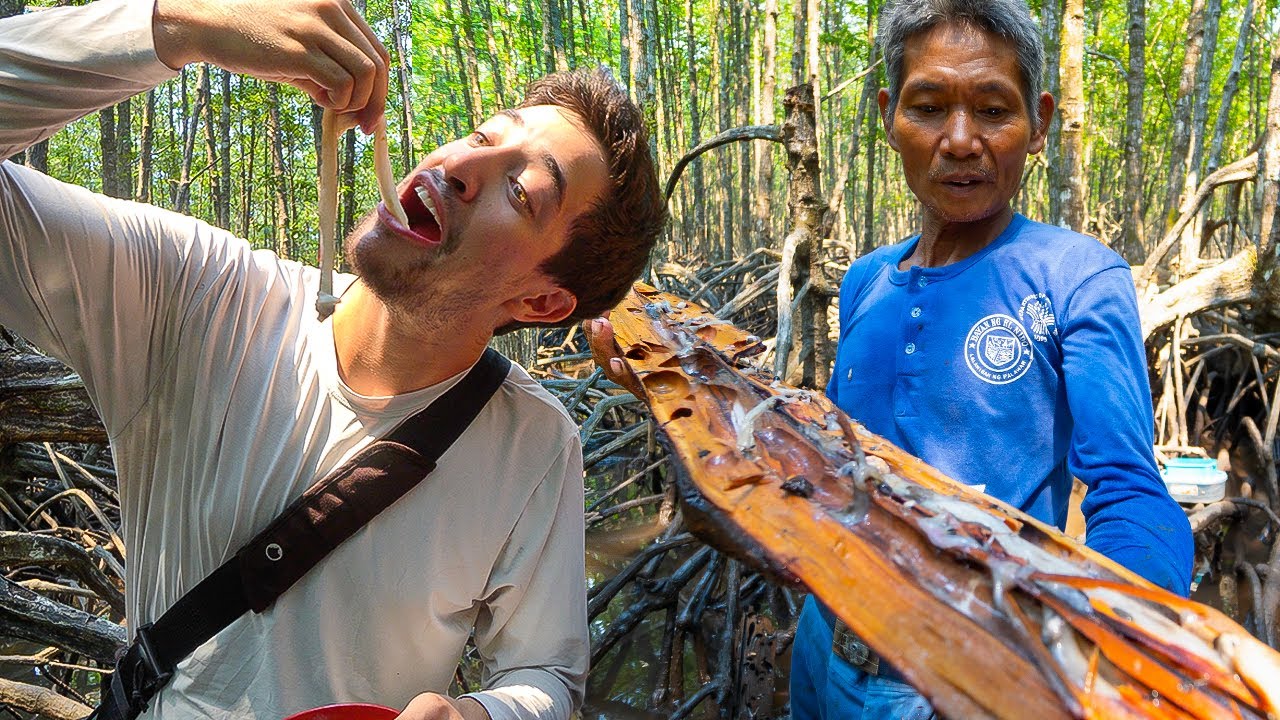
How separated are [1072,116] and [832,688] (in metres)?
3.24

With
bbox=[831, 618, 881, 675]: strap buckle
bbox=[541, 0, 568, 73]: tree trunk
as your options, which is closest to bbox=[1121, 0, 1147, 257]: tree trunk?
bbox=[541, 0, 568, 73]: tree trunk

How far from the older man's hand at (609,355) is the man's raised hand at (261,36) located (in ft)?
2.15

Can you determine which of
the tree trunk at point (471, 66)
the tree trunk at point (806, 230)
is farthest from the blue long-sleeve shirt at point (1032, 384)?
the tree trunk at point (471, 66)

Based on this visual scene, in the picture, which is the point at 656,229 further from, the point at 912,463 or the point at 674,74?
the point at 674,74

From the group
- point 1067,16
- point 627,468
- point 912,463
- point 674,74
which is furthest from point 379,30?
point 912,463

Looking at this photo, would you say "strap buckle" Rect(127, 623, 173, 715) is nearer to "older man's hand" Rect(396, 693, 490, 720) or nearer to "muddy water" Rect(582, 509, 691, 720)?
"older man's hand" Rect(396, 693, 490, 720)

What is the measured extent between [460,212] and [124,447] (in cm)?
63

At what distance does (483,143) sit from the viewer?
1.37 m

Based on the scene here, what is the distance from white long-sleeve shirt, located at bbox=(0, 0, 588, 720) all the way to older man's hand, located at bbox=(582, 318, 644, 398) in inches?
6.1

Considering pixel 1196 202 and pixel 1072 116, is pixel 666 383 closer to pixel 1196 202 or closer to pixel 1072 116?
pixel 1072 116

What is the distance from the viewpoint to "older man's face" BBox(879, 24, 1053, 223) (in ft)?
4.34

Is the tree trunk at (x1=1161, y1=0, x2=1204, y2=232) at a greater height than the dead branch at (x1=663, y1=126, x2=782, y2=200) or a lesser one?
lesser

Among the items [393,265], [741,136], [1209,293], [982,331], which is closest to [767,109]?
[1209,293]

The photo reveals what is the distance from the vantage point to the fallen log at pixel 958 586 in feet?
2.10
